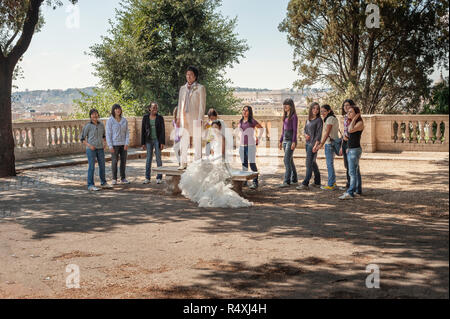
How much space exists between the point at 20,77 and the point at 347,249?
21.6 m

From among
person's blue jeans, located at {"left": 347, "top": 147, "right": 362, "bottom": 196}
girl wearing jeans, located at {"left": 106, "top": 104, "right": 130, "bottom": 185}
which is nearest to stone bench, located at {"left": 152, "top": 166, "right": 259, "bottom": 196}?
girl wearing jeans, located at {"left": 106, "top": 104, "right": 130, "bottom": 185}

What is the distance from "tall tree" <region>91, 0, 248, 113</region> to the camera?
32.2 m

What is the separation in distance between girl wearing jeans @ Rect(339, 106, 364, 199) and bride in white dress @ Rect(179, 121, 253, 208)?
2101 millimetres

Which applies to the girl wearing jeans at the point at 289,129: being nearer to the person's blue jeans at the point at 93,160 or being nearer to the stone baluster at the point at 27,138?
the person's blue jeans at the point at 93,160

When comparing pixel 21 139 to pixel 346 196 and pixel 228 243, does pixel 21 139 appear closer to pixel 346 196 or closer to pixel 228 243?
pixel 346 196

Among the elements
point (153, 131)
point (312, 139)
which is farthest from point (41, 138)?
point (312, 139)

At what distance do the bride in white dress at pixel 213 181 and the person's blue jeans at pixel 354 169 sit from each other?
209 centimetres

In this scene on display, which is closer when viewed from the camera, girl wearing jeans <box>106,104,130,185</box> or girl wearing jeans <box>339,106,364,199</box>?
girl wearing jeans <box>339,106,364,199</box>

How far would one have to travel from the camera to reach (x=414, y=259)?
5488 mm

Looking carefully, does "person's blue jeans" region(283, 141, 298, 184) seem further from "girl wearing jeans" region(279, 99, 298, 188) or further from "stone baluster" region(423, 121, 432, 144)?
"stone baluster" region(423, 121, 432, 144)

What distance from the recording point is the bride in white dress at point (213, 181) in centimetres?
954

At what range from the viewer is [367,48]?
28.8 m

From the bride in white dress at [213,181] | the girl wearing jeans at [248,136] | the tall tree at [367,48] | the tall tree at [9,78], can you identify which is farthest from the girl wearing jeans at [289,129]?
the tall tree at [367,48]

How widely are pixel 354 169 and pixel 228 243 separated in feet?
13.5
